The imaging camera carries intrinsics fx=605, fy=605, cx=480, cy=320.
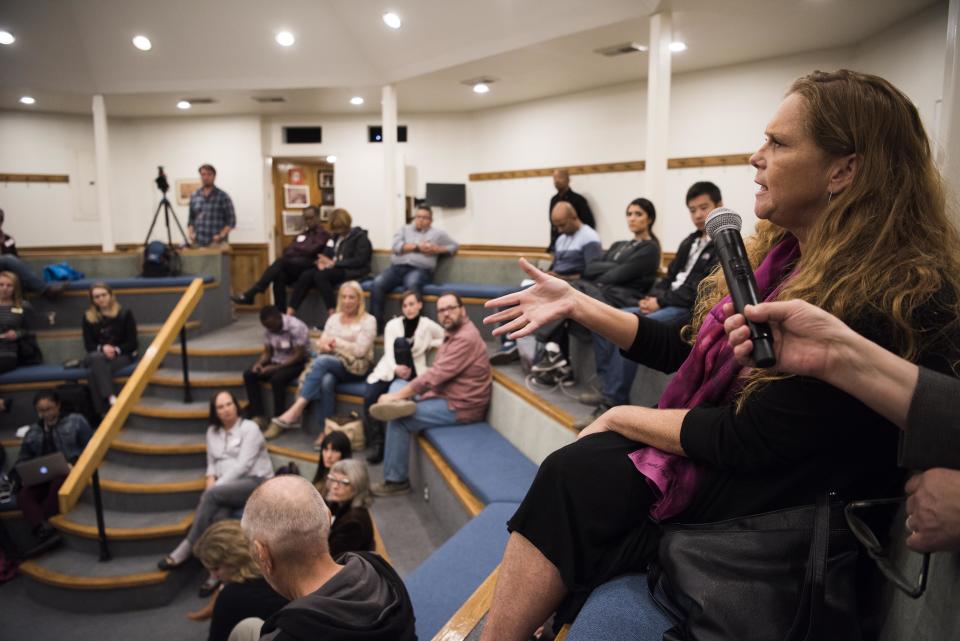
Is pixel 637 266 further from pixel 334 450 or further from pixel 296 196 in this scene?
pixel 296 196

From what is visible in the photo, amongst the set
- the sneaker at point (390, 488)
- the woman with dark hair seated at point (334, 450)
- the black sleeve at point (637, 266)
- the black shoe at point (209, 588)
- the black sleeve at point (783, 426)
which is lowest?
the black shoe at point (209, 588)

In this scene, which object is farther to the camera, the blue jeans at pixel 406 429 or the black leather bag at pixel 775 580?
the blue jeans at pixel 406 429

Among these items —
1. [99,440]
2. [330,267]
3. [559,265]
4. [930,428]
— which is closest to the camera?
[930,428]

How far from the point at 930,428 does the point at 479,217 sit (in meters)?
8.07

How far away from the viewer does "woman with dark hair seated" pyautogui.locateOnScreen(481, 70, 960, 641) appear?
34.2 inches

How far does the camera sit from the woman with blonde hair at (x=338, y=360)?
4.76 metres

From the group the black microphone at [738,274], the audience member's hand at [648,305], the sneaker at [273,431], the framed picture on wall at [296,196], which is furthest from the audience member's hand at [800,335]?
the framed picture on wall at [296,196]

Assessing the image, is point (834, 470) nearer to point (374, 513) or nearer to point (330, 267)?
point (374, 513)

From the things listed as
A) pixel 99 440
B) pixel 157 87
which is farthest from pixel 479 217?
pixel 99 440

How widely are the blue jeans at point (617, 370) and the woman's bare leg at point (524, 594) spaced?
6.38 ft

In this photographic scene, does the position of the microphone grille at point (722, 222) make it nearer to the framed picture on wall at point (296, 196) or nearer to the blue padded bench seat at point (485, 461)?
the blue padded bench seat at point (485, 461)

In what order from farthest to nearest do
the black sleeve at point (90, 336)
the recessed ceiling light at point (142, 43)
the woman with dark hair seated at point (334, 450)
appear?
the recessed ceiling light at point (142, 43) < the black sleeve at point (90, 336) < the woman with dark hair seated at point (334, 450)

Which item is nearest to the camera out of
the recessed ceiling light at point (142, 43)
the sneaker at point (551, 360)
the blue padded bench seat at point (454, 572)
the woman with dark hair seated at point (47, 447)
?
the blue padded bench seat at point (454, 572)

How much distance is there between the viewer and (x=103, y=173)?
7.20m
